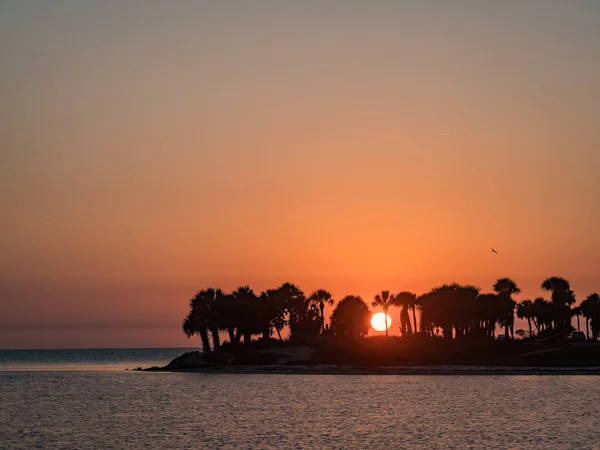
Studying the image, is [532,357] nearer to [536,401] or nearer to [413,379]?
[413,379]

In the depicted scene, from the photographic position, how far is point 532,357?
13938 centimetres

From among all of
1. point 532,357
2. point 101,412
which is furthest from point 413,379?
point 101,412

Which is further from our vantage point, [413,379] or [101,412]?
[413,379]

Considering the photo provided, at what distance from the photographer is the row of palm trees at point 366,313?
159 m

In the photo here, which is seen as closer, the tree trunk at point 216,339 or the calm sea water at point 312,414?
the calm sea water at point 312,414

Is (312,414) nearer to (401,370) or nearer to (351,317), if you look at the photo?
(401,370)

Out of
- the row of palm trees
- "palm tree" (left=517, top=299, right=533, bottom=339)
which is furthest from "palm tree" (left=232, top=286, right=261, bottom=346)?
"palm tree" (left=517, top=299, right=533, bottom=339)

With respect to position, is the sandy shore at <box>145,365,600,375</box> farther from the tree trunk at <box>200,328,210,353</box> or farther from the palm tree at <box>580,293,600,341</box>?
the palm tree at <box>580,293,600,341</box>

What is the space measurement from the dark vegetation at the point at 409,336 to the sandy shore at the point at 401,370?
4168 mm

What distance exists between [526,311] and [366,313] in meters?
37.6

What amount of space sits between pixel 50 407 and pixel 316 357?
73.3 meters

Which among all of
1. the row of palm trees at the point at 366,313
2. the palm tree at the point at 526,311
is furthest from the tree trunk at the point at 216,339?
the palm tree at the point at 526,311

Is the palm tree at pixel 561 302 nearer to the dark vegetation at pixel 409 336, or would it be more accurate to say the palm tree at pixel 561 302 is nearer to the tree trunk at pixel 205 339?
the dark vegetation at pixel 409 336

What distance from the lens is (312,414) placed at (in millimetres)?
75688
